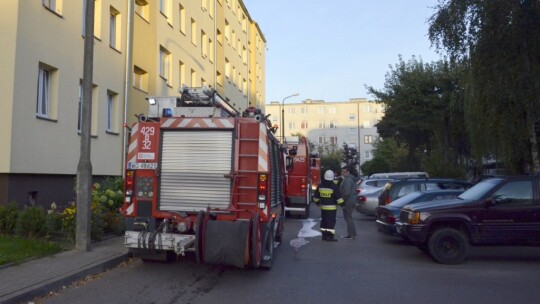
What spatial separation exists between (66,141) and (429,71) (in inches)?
932

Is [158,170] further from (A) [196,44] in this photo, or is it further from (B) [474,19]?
(A) [196,44]

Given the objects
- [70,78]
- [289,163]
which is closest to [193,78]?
[70,78]

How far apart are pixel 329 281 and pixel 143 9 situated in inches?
668

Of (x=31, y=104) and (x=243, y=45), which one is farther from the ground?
(x=243, y=45)

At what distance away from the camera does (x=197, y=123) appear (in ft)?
29.2

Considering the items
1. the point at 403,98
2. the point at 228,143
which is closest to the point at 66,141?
the point at 228,143

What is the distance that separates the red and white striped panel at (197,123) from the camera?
29.0 ft

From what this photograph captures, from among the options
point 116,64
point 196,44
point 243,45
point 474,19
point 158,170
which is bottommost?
point 158,170

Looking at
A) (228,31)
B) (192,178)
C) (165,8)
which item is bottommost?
(192,178)

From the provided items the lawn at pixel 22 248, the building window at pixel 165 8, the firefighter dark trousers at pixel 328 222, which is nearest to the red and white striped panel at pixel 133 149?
the lawn at pixel 22 248

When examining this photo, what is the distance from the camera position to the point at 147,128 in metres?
9.04

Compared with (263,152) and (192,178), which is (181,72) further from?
(263,152)

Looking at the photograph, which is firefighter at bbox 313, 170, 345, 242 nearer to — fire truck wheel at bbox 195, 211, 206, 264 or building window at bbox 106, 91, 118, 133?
fire truck wheel at bbox 195, 211, 206, 264

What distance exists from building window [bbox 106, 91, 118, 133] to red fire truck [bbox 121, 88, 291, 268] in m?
9.72
